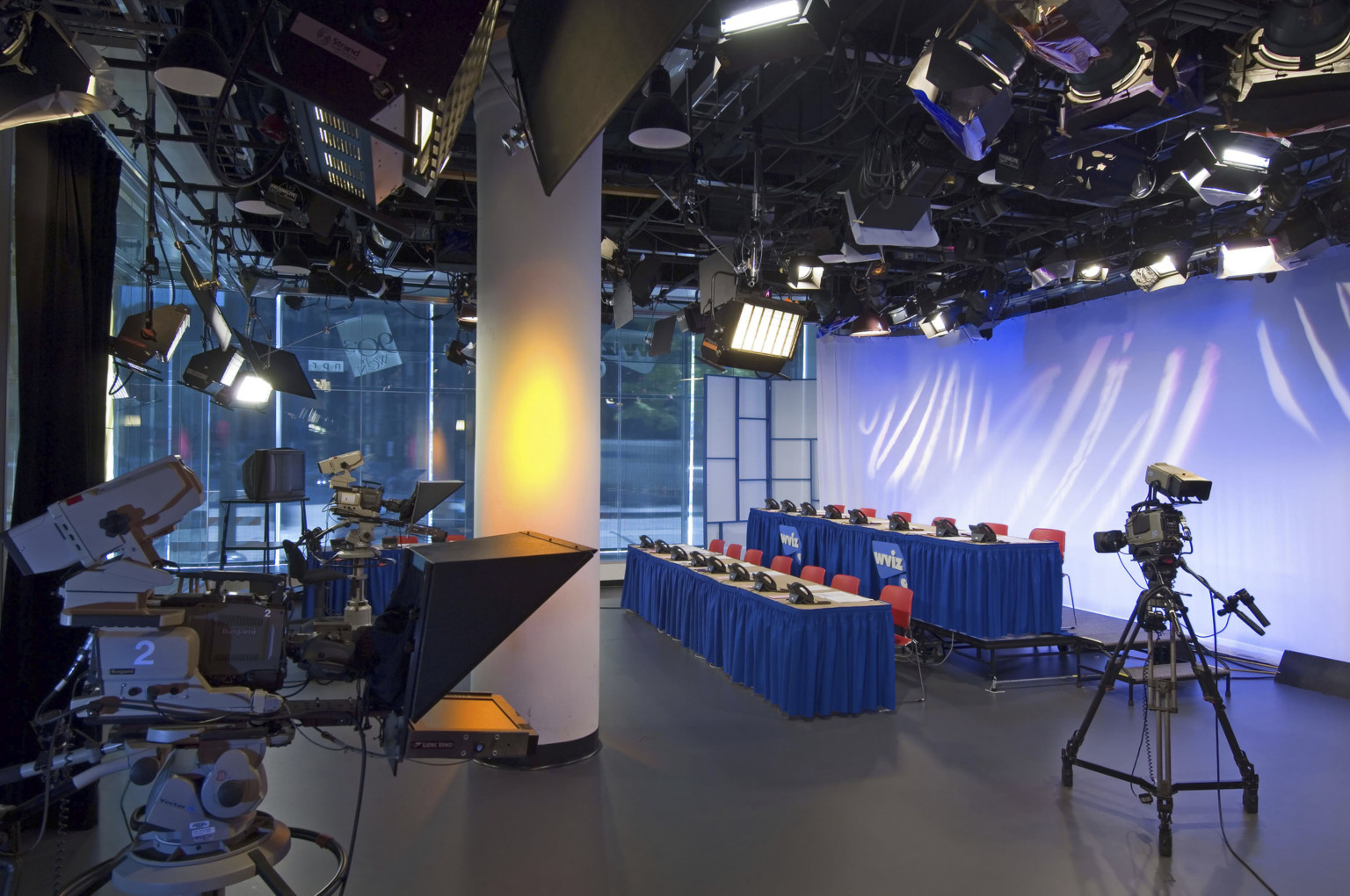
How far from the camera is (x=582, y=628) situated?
4734mm

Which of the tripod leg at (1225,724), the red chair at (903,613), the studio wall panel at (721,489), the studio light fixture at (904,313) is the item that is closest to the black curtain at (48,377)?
the red chair at (903,613)

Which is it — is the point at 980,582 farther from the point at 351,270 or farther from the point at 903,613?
the point at 351,270

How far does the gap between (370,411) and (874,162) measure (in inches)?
339

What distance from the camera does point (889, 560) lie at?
791cm

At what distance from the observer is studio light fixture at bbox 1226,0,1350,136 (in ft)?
10.2

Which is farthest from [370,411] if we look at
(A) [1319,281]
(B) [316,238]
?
(A) [1319,281]

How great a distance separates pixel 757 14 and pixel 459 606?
9.13 ft

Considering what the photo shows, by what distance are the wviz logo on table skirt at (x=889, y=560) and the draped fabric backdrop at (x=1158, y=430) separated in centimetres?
287

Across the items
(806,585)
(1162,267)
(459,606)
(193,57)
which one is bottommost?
(806,585)

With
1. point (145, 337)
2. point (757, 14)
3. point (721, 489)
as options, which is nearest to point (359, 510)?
point (145, 337)

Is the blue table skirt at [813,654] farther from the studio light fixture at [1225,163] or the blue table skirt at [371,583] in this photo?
the studio light fixture at [1225,163]

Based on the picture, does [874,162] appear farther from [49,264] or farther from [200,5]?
[49,264]

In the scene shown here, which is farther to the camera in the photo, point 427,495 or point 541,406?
point 427,495

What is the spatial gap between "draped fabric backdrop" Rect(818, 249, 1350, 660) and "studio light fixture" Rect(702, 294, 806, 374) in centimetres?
530
